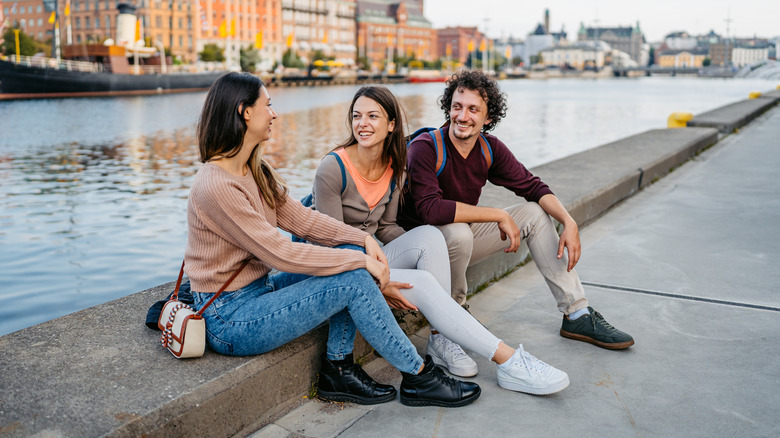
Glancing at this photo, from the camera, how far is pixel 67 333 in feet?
7.91

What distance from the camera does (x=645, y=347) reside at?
2953 mm

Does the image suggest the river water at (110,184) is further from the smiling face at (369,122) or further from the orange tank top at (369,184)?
the smiling face at (369,122)

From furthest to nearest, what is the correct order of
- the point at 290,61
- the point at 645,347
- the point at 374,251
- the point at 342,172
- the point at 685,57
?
the point at 685,57 → the point at 290,61 → the point at 645,347 → the point at 342,172 → the point at 374,251

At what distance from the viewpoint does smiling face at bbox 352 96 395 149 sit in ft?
9.12

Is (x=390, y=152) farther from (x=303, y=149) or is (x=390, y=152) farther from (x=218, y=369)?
(x=303, y=149)

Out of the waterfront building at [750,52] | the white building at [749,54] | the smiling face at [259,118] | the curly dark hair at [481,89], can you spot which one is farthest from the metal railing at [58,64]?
the waterfront building at [750,52]

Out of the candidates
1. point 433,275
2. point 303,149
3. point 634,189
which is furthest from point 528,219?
point 303,149

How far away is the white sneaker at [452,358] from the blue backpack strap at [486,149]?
0.94 m

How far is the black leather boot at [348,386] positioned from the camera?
246 cm

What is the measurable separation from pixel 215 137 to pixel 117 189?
995cm

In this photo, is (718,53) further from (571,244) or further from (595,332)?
(595,332)

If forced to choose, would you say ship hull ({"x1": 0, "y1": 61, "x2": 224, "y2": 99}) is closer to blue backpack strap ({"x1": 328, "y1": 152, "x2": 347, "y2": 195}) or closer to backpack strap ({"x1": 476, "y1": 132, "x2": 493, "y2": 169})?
backpack strap ({"x1": 476, "y1": 132, "x2": 493, "y2": 169})

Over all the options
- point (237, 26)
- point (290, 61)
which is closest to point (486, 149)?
point (290, 61)

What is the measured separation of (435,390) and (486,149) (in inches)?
51.2
